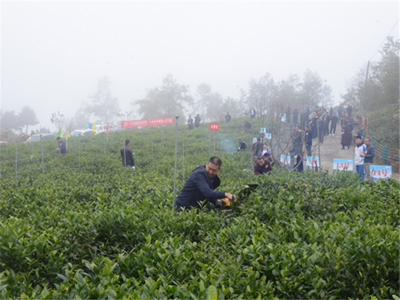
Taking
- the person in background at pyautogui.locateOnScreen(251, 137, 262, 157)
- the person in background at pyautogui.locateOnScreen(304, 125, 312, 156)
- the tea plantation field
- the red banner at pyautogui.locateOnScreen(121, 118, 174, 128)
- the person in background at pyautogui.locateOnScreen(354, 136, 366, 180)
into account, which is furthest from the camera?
the red banner at pyautogui.locateOnScreen(121, 118, 174, 128)

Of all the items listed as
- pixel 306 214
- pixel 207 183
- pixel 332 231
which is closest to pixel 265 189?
pixel 306 214

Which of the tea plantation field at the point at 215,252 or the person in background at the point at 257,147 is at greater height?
the person in background at the point at 257,147

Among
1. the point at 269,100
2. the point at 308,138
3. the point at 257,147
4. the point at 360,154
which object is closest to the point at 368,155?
the point at 360,154

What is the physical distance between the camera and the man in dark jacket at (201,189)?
4543 mm

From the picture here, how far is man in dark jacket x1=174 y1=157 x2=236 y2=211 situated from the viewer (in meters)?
4.54

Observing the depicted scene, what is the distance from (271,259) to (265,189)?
242 centimetres

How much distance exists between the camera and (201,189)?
454 centimetres

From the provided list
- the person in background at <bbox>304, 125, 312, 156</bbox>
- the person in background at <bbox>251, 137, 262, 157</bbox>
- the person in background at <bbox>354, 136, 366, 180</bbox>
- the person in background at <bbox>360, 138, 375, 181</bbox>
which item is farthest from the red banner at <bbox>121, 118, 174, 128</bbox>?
the person in background at <bbox>360, 138, 375, 181</bbox>

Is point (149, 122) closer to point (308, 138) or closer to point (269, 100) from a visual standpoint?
point (308, 138)

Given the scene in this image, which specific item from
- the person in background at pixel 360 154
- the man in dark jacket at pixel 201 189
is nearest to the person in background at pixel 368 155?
the person in background at pixel 360 154

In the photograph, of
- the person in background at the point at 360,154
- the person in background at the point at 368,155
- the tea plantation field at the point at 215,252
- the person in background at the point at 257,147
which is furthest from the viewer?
the person in background at the point at 257,147

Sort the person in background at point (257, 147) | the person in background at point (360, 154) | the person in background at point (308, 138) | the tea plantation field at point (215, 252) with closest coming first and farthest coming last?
the tea plantation field at point (215, 252) → the person in background at point (360, 154) → the person in background at point (308, 138) → the person in background at point (257, 147)

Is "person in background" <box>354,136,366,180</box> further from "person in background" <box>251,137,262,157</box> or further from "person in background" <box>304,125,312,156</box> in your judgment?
"person in background" <box>251,137,262,157</box>

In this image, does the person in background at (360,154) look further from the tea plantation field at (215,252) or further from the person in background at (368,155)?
the tea plantation field at (215,252)
